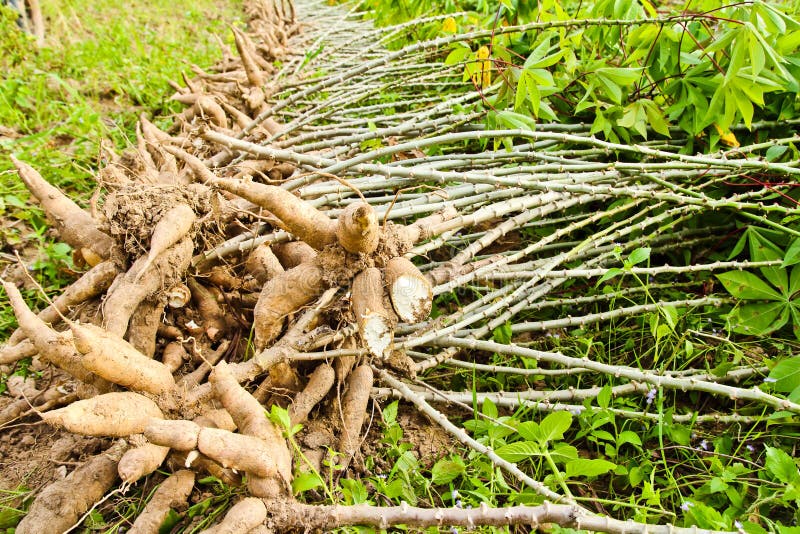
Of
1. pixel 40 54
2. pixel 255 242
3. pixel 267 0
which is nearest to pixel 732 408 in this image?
pixel 255 242

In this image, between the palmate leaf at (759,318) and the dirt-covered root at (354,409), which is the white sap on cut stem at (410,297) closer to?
the dirt-covered root at (354,409)

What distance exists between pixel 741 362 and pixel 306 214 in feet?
4.66

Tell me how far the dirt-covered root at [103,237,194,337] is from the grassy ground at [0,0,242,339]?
68cm

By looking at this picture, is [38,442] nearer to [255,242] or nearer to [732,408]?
[255,242]

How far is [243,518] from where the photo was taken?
39.1 inches

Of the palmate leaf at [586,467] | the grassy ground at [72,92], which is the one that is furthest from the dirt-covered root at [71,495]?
the palmate leaf at [586,467]

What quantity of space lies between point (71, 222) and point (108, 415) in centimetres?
78

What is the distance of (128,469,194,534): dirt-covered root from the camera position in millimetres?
1092

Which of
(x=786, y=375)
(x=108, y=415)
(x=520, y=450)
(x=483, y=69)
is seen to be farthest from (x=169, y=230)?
(x=786, y=375)

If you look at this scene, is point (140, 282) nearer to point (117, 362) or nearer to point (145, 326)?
point (145, 326)

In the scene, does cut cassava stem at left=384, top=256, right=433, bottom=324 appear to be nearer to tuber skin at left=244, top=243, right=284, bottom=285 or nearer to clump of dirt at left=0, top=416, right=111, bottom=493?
tuber skin at left=244, top=243, right=284, bottom=285

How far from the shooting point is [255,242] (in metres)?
1.48

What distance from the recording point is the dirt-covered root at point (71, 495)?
1103mm

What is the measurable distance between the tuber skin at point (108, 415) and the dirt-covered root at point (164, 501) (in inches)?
5.5
